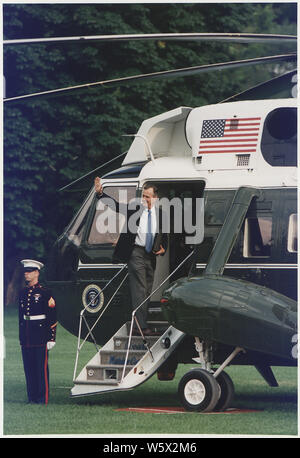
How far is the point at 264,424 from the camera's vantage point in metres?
10.3

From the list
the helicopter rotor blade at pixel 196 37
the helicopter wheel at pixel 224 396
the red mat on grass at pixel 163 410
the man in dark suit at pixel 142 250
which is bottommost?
the red mat on grass at pixel 163 410

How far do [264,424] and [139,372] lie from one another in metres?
1.63

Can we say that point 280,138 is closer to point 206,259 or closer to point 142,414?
point 206,259

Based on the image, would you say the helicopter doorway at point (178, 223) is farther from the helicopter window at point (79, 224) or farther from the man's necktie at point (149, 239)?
the helicopter window at point (79, 224)

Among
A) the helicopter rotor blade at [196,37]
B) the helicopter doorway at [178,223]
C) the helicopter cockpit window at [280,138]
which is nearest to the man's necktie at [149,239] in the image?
the helicopter doorway at [178,223]

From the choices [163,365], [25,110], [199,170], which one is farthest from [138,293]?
[25,110]

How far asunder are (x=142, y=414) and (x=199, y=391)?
31.4 inches

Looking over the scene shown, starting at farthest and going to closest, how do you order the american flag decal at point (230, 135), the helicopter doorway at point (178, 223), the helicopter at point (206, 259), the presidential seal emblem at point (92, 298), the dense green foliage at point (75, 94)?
1. the dense green foliage at point (75, 94)
2. the presidential seal emblem at point (92, 298)
3. the helicopter doorway at point (178, 223)
4. the american flag decal at point (230, 135)
5. the helicopter at point (206, 259)

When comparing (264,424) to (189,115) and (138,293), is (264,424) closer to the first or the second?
(138,293)

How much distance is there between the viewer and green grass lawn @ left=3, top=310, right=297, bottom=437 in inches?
390

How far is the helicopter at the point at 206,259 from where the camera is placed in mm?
10211

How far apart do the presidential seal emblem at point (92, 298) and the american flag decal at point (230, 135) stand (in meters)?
2.22

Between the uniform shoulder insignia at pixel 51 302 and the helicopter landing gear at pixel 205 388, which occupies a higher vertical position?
the uniform shoulder insignia at pixel 51 302

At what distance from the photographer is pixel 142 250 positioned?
450 inches
